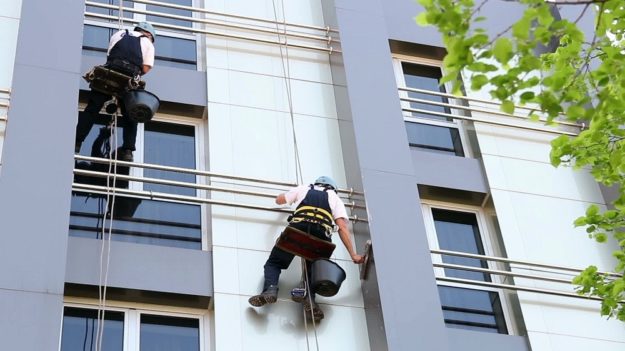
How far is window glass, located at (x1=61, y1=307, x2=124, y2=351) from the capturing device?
12344mm

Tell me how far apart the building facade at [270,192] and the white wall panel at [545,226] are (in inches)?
1.1

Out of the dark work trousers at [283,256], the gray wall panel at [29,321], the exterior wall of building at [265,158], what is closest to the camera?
the gray wall panel at [29,321]

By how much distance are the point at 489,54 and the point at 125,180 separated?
6175mm

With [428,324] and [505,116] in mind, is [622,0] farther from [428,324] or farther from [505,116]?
[505,116]

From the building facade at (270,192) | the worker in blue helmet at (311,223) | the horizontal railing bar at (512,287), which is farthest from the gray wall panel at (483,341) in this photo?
the worker in blue helmet at (311,223)

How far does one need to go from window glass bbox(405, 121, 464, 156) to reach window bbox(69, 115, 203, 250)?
3.18 m

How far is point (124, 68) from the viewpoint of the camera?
14281mm

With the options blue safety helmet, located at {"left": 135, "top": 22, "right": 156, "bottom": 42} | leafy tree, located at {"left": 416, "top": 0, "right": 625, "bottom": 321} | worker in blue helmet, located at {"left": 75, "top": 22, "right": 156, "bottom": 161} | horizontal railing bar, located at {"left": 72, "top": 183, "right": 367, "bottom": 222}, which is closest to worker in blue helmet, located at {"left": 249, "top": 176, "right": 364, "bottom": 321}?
horizontal railing bar, located at {"left": 72, "top": 183, "right": 367, "bottom": 222}

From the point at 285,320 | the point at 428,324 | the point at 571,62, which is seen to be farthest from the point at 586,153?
the point at 285,320

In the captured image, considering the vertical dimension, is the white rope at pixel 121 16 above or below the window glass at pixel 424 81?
above

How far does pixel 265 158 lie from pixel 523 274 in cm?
338

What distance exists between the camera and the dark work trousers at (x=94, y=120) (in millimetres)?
14281

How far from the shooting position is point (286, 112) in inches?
604

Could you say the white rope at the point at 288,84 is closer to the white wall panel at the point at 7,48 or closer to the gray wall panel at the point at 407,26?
the gray wall panel at the point at 407,26
